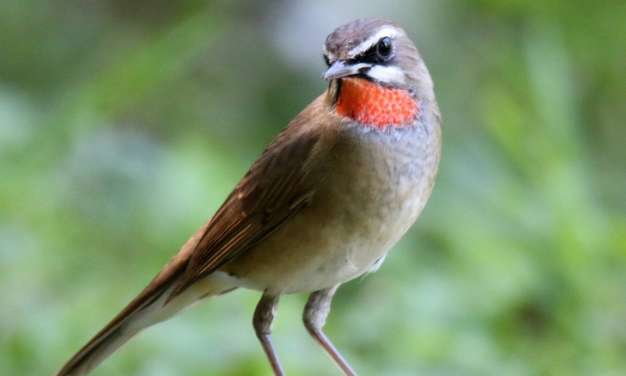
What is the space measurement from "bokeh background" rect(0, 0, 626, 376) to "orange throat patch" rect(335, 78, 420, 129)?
118cm

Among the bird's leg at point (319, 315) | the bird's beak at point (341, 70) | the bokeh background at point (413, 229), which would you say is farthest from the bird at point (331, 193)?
the bokeh background at point (413, 229)

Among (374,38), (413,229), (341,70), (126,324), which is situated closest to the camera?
(341,70)

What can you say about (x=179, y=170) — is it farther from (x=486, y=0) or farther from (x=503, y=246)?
(x=486, y=0)

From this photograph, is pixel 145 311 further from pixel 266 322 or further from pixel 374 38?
pixel 374 38

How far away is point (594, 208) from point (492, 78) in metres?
1.71

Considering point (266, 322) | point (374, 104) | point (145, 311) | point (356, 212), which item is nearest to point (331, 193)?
point (356, 212)

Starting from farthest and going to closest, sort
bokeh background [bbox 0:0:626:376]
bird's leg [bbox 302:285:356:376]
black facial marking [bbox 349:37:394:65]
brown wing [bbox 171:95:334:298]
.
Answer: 1. bokeh background [bbox 0:0:626:376]
2. bird's leg [bbox 302:285:356:376]
3. brown wing [bbox 171:95:334:298]
4. black facial marking [bbox 349:37:394:65]

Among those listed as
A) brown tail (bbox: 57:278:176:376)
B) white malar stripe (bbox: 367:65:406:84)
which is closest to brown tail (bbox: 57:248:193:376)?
brown tail (bbox: 57:278:176:376)

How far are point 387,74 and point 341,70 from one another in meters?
0.27

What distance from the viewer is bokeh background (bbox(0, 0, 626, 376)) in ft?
21.9

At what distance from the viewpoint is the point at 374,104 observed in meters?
5.53

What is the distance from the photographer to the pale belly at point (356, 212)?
18.3 ft

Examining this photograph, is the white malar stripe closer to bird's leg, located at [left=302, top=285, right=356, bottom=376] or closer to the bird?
the bird

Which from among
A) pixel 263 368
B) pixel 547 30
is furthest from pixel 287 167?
pixel 547 30
